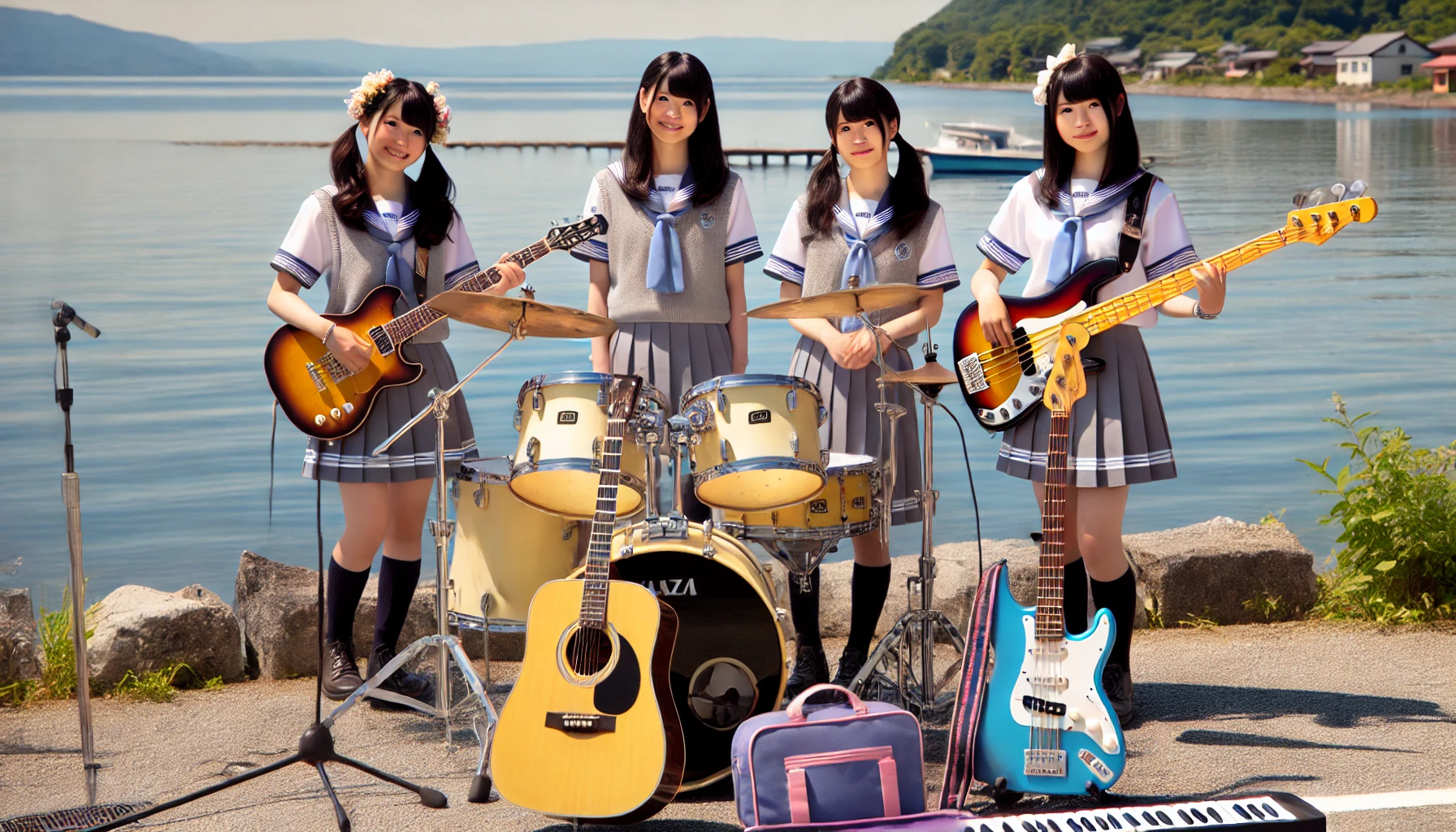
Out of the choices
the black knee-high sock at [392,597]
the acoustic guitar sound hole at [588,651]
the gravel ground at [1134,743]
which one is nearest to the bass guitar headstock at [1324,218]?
the gravel ground at [1134,743]

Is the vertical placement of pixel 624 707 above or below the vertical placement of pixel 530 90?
below

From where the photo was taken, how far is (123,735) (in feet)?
12.1

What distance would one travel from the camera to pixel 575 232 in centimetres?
352

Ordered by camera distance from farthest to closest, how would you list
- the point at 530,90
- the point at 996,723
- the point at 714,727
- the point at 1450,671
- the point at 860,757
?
the point at 530,90 < the point at 1450,671 < the point at 714,727 < the point at 996,723 < the point at 860,757

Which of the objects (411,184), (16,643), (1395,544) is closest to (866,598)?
(411,184)

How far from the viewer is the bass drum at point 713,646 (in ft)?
10.6

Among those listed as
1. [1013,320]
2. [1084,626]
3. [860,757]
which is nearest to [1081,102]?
[1013,320]

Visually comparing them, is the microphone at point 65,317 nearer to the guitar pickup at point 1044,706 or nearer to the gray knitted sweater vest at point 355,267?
the gray knitted sweater vest at point 355,267

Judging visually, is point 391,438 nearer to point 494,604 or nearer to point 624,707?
point 494,604

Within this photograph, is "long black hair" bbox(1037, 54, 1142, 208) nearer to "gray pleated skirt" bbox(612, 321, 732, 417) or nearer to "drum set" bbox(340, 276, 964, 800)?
"drum set" bbox(340, 276, 964, 800)

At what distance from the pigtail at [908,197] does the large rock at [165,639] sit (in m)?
2.34

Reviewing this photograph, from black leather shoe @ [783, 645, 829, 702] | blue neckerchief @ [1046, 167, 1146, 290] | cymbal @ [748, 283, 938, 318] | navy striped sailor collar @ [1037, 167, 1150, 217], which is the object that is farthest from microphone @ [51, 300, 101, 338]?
navy striped sailor collar @ [1037, 167, 1150, 217]

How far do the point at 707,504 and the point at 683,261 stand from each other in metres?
0.74

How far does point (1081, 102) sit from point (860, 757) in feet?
5.71
